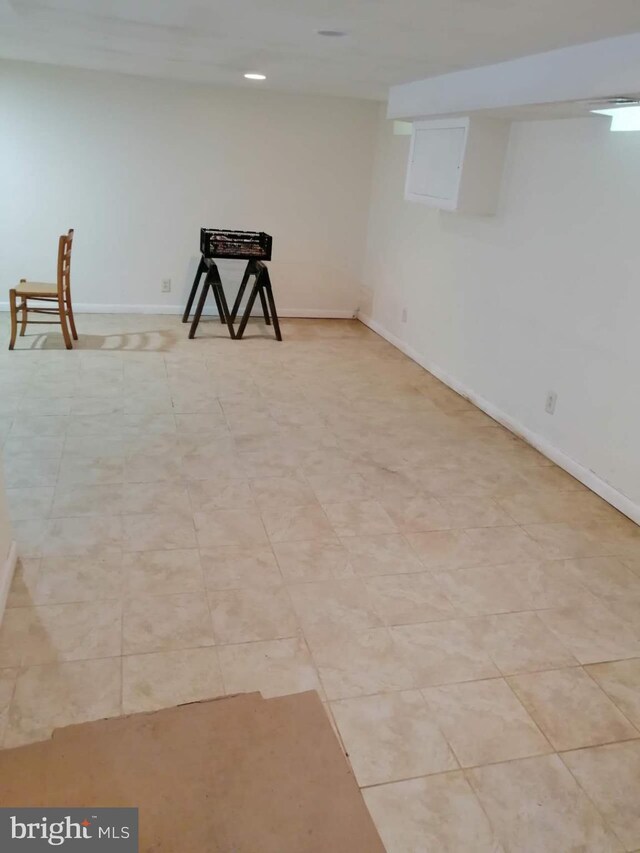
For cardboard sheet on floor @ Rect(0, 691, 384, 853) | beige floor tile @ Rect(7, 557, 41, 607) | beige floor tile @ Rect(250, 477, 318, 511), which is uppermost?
beige floor tile @ Rect(250, 477, 318, 511)

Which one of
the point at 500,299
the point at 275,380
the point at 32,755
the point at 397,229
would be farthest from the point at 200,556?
the point at 397,229

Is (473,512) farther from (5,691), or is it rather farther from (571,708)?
(5,691)

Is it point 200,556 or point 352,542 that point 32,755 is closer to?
point 200,556

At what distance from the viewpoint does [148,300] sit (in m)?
5.70

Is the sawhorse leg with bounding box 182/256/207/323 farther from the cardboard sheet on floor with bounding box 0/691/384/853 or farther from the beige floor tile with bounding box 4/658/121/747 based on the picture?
the cardboard sheet on floor with bounding box 0/691/384/853

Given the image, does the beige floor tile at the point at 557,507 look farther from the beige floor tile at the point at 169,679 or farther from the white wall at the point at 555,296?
the beige floor tile at the point at 169,679

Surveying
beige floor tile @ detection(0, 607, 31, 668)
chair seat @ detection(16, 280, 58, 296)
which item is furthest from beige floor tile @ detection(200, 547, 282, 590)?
chair seat @ detection(16, 280, 58, 296)

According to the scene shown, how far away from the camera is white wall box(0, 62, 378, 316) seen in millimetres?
5031

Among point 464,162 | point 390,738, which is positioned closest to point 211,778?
point 390,738

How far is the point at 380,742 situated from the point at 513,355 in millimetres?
2645

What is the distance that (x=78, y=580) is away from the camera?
222cm

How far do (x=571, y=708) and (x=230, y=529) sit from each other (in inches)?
54.3

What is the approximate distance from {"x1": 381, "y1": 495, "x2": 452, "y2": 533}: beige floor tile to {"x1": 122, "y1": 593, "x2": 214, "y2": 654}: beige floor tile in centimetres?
97

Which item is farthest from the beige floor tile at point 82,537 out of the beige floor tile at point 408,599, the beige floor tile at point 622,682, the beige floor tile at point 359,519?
the beige floor tile at point 622,682
